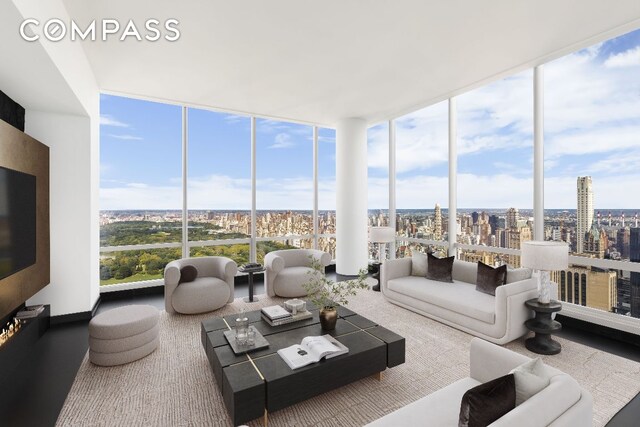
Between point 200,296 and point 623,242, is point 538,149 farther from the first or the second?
point 200,296

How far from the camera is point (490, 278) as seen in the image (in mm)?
3703

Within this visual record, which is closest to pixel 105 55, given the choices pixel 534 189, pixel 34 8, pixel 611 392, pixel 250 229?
pixel 34 8

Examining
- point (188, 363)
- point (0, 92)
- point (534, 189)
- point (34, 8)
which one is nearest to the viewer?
point (34, 8)

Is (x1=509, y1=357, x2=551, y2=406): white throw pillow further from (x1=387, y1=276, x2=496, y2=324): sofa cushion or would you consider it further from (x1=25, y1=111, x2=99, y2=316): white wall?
(x1=25, y1=111, x2=99, y2=316): white wall

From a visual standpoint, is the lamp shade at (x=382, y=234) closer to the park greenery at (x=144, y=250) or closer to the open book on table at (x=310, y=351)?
the park greenery at (x=144, y=250)

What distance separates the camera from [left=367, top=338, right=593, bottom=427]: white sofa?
125 cm

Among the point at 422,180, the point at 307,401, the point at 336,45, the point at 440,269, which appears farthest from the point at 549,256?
the point at 336,45

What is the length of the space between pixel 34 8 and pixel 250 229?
4.51m

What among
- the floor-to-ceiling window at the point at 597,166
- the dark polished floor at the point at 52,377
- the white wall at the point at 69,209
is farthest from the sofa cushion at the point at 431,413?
the white wall at the point at 69,209

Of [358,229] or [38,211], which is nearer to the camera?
[38,211]

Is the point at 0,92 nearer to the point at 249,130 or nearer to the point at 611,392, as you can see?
the point at 249,130

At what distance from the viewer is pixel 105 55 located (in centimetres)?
370

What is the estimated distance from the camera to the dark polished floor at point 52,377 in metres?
2.20

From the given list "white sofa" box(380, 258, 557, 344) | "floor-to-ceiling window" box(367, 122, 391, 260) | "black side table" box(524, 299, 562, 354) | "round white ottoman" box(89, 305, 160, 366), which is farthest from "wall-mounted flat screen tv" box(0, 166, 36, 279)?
"floor-to-ceiling window" box(367, 122, 391, 260)
